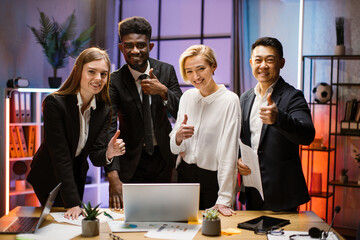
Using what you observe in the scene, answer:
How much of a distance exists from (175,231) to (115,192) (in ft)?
2.40

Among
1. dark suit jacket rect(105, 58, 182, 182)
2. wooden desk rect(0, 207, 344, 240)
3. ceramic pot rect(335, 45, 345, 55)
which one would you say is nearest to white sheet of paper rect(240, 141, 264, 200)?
wooden desk rect(0, 207, 344, 240)

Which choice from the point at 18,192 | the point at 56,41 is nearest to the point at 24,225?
the point at 18,192

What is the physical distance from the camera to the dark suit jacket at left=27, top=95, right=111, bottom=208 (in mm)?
2590

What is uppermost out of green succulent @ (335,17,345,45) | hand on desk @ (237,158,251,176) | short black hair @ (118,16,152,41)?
green succulent @ (335,17,345,45)

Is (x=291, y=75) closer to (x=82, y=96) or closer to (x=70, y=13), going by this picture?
(x=70, y=13)

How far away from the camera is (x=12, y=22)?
5305 mm

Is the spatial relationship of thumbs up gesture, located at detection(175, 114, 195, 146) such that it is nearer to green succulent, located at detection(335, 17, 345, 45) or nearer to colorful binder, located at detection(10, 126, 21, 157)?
colorful binder, located at detection(10, 126, 21, 157)

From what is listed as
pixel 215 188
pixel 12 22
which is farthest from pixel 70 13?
pixel 215 188

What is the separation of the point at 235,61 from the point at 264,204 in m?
3.13

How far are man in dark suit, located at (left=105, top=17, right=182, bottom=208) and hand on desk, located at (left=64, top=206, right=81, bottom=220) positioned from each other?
0.55 meters

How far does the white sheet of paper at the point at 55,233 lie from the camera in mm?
2154

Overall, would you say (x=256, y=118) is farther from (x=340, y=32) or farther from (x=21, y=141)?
(x=21, y=141)

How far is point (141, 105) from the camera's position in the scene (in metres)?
3.16

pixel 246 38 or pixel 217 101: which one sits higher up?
pixel 246 38
